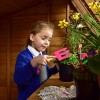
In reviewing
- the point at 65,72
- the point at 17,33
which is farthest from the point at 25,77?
the point at 17,33

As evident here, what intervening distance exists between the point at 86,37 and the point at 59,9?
3087 mm

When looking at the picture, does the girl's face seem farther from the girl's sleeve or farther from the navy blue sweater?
the girl's sleeve

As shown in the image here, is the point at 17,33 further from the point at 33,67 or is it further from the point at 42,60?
the point at 42,60

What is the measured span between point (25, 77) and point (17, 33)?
286 cm

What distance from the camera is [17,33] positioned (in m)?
4.06

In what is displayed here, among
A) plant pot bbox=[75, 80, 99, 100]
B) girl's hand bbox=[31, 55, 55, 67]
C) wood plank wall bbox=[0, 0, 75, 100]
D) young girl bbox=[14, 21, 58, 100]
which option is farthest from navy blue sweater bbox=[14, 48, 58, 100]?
wood plank wall bbox=[0, 0, 75, 100]

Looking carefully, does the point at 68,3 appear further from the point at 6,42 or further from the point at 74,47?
the point at 74,47

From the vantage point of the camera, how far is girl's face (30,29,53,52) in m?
1.59

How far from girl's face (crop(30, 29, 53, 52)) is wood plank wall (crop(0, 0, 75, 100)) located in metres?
2.26

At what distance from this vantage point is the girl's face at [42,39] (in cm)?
159

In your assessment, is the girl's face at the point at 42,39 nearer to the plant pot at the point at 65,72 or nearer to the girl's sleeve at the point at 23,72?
the girl's sleeve at the point at 23,72

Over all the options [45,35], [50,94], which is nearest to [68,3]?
[45,35]

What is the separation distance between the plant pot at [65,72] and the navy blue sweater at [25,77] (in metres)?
0.15

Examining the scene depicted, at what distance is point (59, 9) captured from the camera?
3883mm
